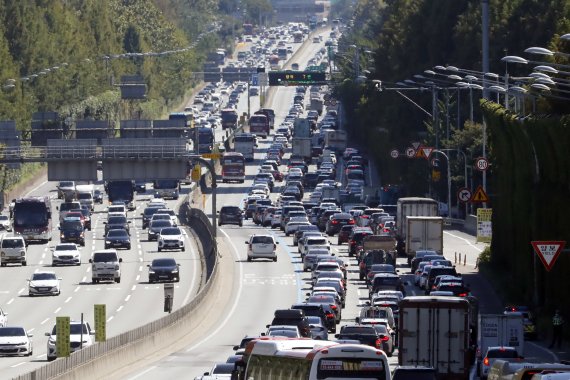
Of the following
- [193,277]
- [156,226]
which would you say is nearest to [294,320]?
[193,277]

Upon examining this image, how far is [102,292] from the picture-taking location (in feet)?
286

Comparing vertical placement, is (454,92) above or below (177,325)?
above

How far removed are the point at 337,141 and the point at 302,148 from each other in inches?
362

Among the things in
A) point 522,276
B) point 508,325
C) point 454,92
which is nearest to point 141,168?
point 454,92

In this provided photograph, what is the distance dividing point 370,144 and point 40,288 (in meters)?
87.0

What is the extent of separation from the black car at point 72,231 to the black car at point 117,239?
9.55ft

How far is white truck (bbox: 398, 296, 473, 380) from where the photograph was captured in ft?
160

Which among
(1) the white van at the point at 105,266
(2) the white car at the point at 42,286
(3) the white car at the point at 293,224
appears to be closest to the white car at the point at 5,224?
(3) the white car at the point at 293,224

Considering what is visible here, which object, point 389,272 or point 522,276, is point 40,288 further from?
point 522,276

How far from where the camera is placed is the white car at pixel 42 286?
8506 cm

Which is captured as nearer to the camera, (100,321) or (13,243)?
(100,321)

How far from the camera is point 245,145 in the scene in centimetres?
17925

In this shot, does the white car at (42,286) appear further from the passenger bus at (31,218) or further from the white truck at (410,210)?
the passenger bus at (31,218)

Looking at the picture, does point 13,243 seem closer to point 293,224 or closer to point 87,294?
point 87,294
